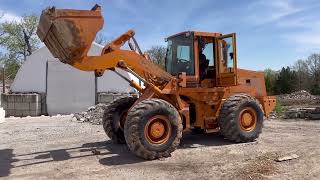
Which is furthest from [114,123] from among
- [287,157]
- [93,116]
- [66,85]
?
[66,85]

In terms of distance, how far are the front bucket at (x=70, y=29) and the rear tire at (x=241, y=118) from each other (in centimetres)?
384

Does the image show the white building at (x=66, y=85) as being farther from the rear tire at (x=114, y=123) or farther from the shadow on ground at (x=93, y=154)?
the rear tire at (x=114, y=123)

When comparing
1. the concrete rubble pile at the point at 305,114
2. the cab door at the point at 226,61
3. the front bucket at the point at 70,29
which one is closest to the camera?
the front bucket at the point at 70,29

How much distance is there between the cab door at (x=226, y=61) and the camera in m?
11.2

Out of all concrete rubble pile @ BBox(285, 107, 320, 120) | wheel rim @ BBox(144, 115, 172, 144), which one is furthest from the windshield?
concrete rubble pile @ BBox(285, 107, 320, 120)

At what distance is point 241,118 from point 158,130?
105 inches

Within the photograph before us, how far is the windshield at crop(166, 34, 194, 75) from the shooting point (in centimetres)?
1084

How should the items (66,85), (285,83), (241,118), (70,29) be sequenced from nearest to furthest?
(70,29)
(241,118)
(66,85)
(285,83)

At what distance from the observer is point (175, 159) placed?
898 cm

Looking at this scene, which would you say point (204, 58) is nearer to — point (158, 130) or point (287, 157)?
point (158, 130)

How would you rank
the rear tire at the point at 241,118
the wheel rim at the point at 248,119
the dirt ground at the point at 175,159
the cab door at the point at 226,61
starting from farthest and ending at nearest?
1. the cab door at the point at 226,61
2. the wheel rim at the point at 248,119
3. the rear tire at the point at 241,118
4. the dirt ground at the point at 175,159

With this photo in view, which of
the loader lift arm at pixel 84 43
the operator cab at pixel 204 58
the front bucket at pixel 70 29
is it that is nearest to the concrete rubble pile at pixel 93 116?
the operator cab at pixel 204 58

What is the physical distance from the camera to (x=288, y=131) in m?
13.3

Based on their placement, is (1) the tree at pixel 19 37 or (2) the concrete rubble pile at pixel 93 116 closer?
(2) the concrete rubble pile at pixel 93 116
